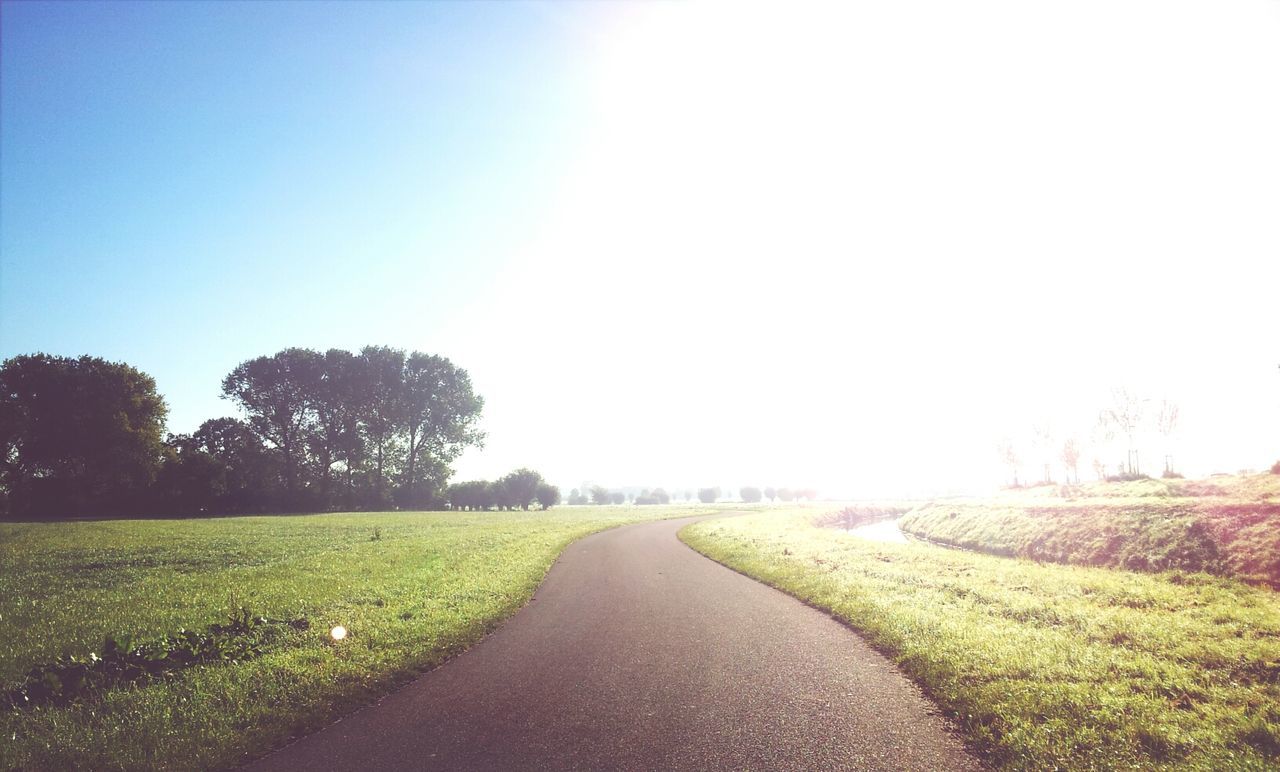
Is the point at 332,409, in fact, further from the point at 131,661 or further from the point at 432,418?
the point at 131,661

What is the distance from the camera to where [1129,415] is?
240 feet

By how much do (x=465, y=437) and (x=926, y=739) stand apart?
89.6m

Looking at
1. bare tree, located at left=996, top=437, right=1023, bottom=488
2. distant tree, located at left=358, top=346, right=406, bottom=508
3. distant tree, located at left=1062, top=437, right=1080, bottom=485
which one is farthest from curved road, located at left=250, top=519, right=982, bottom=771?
bare tree, located at left=996, top=437, right=1023, bottom=488

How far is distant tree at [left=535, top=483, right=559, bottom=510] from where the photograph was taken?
355ft

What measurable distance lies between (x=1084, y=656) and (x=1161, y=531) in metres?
22.0

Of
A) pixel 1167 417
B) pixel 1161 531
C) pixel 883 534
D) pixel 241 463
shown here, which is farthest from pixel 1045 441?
pixel 241 463

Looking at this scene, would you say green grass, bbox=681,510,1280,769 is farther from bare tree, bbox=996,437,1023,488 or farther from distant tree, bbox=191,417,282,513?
bare tree, bbox=996,437,1023,488

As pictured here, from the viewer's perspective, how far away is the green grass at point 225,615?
669 cm

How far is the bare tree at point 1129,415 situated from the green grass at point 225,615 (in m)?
86.4

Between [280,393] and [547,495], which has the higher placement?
[280,393]

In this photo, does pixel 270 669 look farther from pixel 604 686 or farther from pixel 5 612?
pixel 5 612

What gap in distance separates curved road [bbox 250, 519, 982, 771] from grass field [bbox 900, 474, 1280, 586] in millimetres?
19342

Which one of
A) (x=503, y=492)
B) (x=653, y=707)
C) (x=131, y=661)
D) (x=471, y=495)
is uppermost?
(x=131, y=661)

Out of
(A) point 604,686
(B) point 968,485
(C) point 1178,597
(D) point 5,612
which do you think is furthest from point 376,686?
(B) point 968,485
